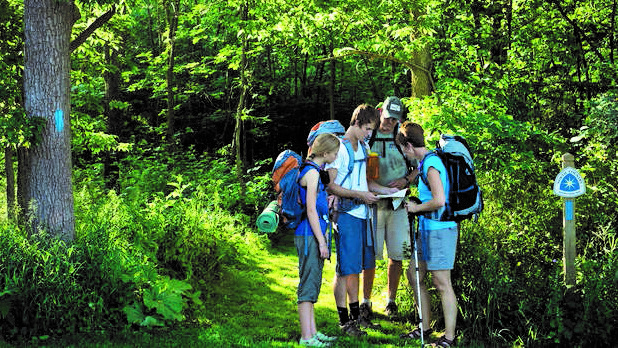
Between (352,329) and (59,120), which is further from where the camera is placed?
(59,120)

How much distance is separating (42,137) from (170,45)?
7386 mm

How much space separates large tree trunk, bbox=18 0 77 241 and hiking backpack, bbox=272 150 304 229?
232cm

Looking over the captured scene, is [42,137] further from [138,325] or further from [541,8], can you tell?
[541,8]

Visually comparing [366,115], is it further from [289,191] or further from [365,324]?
[365,324]

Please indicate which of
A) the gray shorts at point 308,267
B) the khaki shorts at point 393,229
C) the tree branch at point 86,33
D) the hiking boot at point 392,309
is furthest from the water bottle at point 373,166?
the tree branch at point 86,33

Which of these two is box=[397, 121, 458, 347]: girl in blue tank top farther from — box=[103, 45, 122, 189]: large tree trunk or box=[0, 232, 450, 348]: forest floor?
box=[103, 45, 122, 189]: large tree trunk

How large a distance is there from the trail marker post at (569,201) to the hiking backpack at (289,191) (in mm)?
2082

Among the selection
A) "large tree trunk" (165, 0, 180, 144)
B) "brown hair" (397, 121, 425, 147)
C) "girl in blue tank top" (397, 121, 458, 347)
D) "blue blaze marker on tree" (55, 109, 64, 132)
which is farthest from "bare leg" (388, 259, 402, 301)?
"large tree trunk" (165, 0, 180, 144)

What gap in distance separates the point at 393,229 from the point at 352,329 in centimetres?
99

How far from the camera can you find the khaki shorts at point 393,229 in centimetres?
520

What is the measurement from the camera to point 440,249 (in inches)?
170

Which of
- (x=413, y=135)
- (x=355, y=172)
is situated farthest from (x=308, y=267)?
(x=413, y=135)

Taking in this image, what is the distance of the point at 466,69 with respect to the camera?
9.16 meters

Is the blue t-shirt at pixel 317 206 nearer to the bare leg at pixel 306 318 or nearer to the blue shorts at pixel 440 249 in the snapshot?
the bare leg at pixel 306 318
